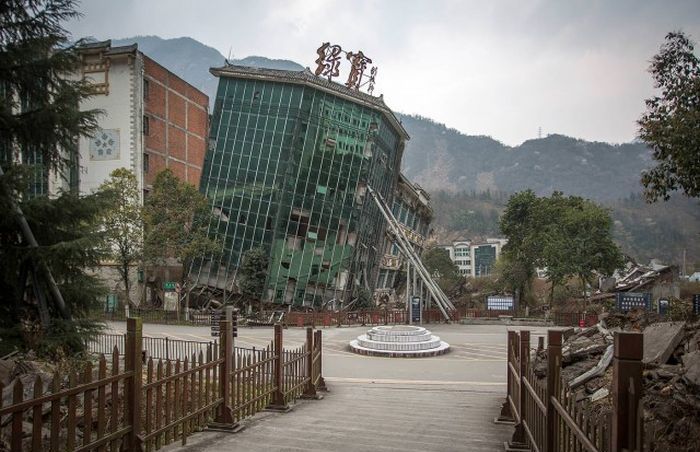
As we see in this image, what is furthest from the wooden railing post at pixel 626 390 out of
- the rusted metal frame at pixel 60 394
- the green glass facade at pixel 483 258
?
the green glass facade at pixel 483 258

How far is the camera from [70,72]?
470 inches

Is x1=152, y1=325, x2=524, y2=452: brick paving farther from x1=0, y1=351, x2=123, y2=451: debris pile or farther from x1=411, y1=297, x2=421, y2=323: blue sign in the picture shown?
x1=411, y1=297, x2=421, y2=323: blue sign

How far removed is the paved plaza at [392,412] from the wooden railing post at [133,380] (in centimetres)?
77

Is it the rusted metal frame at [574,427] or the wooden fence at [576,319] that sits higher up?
the rusted metal frame at [574,427]

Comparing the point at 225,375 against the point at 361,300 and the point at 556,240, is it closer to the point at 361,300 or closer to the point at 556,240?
the point at 361,300

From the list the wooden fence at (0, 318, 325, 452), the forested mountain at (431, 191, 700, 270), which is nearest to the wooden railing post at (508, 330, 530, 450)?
the wooden fence at (0, 318, 325, 452)

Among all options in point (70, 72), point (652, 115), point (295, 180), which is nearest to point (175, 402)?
point (70, 72)

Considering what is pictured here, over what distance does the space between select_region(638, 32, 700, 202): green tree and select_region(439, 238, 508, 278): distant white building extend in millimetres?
105000

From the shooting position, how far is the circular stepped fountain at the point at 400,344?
20750 millimetres

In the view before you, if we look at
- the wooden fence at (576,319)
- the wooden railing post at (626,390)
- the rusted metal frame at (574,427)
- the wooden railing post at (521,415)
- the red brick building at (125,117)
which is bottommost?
the wooden fence at (576,319)

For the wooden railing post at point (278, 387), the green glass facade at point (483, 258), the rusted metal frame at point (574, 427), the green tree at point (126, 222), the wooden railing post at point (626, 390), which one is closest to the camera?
the wooden railing post at point (626, 390)

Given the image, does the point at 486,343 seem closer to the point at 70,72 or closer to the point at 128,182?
the point at 70,72

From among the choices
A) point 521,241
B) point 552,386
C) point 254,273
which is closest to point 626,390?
point 552,386

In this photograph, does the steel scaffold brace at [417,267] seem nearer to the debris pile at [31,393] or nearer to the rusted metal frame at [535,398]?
the debris pile at [31,393]
